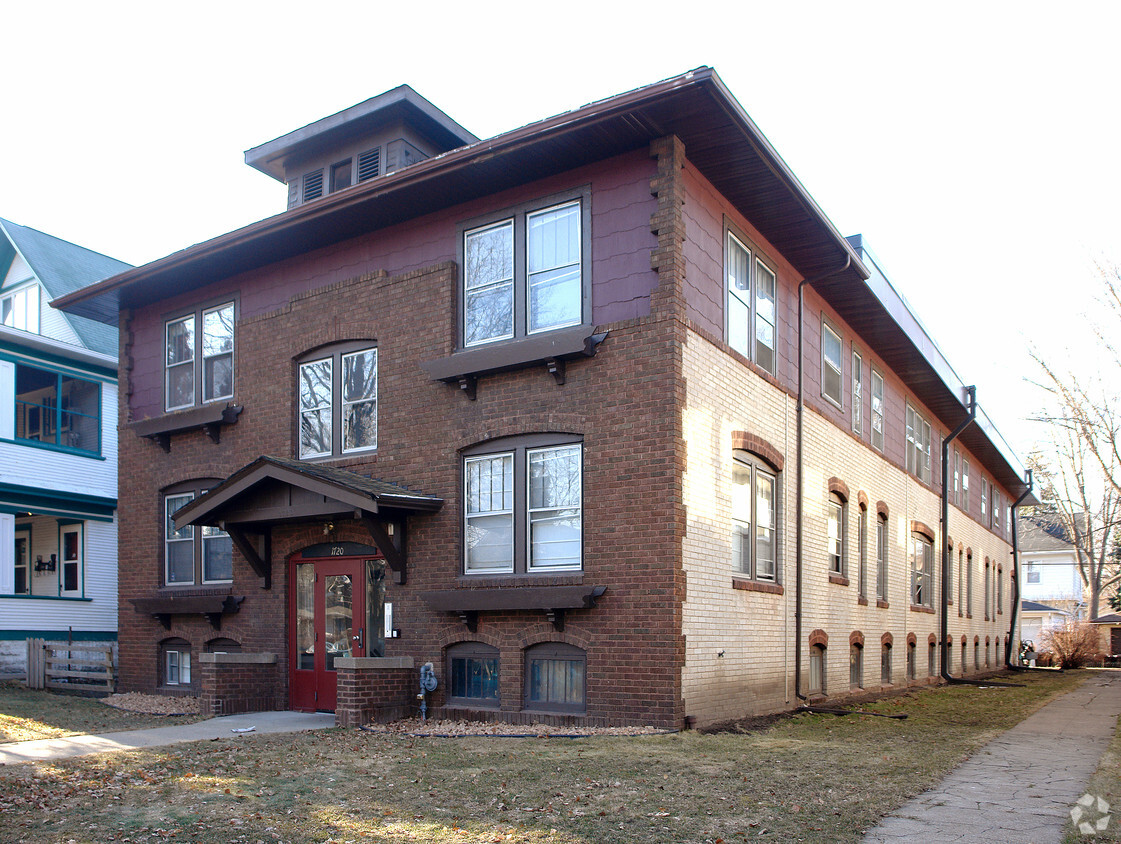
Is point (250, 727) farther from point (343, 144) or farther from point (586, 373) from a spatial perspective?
point (343, 144)

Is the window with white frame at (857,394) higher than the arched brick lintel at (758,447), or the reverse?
the window with white frame at (857,394)

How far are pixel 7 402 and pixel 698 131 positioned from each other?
16502 millimetres

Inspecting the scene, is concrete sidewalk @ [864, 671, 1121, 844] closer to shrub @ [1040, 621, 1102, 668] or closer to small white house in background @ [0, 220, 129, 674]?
small white house in background @ [0, 220, 129, 674]

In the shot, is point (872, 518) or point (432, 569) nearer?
point (432, 569)

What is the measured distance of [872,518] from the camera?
67.5 feet

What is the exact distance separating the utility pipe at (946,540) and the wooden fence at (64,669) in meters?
18.4

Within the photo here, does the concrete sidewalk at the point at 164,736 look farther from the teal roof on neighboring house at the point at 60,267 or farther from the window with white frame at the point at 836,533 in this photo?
the teal roof on neighboring house at the point at 60,267

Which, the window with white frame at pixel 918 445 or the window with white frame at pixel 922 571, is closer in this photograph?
the window with white frame at pixel 922 571

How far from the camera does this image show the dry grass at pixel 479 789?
22.9ft

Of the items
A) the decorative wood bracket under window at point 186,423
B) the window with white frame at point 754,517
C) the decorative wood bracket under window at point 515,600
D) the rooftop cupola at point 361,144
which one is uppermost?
the rooftop cupola at point 361,144

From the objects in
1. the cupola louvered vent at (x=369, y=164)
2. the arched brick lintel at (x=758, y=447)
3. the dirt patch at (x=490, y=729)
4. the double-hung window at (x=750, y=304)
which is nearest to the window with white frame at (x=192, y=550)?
the dirt patch at (x=490, y=729)

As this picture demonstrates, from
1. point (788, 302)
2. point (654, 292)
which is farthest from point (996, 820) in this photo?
point (788, 302)

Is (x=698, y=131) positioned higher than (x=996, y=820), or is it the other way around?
(x=698, y=131)

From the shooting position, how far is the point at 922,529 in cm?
2458
